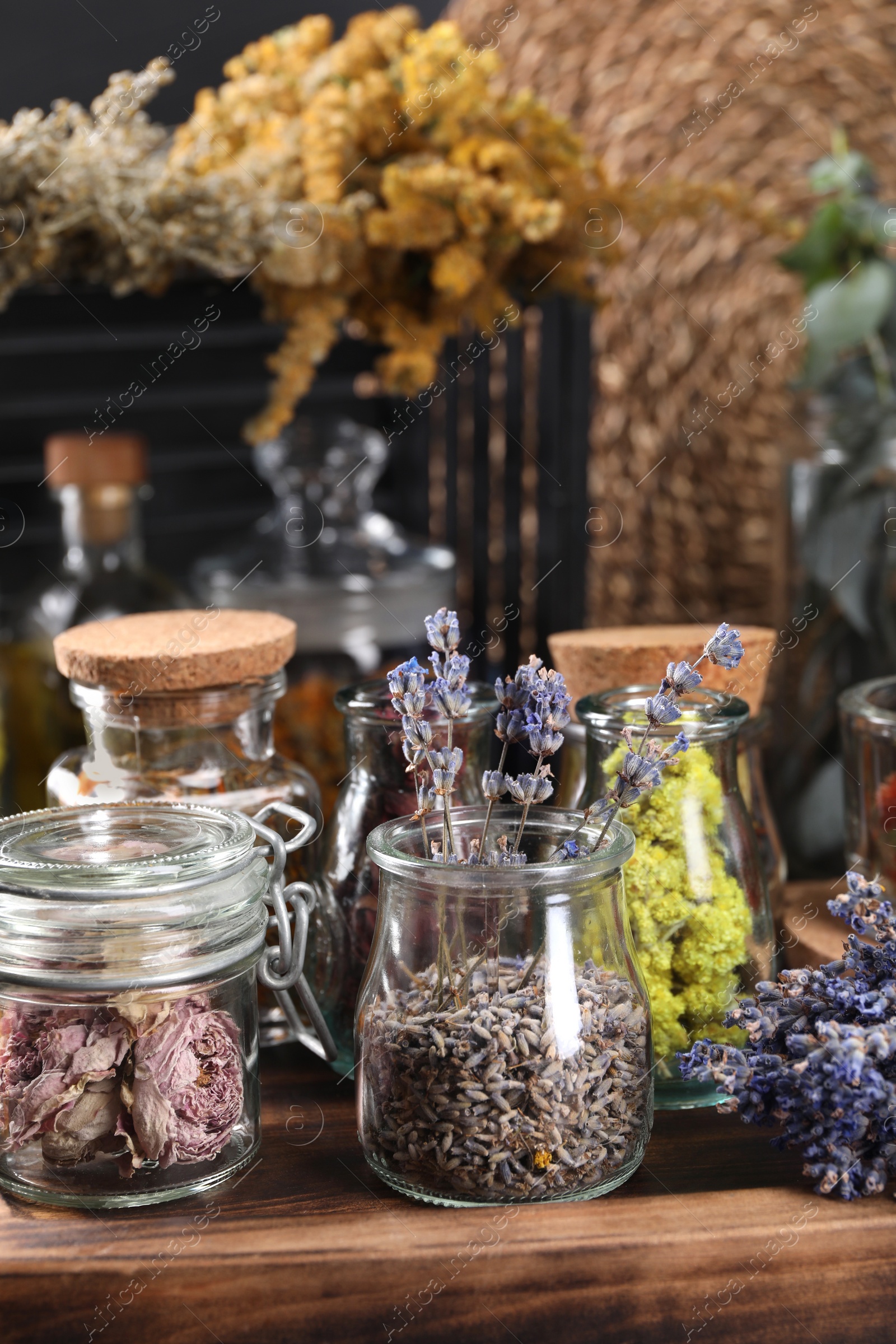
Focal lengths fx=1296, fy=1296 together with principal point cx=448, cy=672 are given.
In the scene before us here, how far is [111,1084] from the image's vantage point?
0.47 m

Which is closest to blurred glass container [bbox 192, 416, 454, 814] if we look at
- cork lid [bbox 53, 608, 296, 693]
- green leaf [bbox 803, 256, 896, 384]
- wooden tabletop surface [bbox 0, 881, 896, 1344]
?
cork lid [bbox 53, 608, 296, 693]

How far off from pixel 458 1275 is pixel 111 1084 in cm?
14

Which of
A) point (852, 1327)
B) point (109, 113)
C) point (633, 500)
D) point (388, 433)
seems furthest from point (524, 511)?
point (852, 1327)

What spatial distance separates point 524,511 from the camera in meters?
1.12

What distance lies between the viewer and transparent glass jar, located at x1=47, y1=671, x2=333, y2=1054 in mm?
591

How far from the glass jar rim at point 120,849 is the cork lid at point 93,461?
0.41 metres

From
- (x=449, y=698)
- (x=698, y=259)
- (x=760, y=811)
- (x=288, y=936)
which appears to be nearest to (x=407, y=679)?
(x=449, y=698)

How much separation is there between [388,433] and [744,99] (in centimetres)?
52

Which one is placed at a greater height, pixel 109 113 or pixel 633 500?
pixel 109 113

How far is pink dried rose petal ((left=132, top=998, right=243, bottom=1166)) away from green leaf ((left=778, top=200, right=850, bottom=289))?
805 mm

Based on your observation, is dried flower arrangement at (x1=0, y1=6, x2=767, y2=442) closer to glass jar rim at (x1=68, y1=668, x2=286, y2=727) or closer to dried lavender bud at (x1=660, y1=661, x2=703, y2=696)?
glass jar rim at (x1=68, y1=668, x2=286, y2=727)

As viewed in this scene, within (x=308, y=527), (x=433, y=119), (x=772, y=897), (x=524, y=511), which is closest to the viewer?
(x=772, y=897)

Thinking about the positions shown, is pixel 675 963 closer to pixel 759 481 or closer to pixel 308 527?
pixel 308 527

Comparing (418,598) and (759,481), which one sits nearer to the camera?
(418,598)
